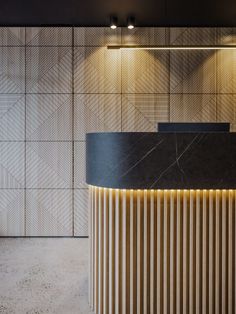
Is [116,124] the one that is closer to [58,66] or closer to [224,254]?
[58,66]

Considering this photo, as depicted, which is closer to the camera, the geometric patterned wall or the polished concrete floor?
the polished concrete floor

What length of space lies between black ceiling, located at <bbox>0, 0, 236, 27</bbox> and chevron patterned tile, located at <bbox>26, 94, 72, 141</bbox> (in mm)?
1293

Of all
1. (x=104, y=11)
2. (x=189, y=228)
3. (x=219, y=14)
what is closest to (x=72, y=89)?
(x=104, y=11)

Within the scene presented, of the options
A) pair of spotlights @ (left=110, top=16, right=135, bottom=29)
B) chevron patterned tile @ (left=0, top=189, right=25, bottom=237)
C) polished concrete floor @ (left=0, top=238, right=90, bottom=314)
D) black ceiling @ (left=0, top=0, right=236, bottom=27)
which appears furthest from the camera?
chevron patterned tile @ (left=0, top=189, right=25, bottom=237)

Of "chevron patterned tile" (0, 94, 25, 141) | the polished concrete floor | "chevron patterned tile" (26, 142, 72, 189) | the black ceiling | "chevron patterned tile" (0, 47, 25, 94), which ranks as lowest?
the polished concrete floor

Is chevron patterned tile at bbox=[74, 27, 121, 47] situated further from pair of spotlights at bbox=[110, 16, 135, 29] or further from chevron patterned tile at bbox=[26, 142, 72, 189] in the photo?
chevron patterned tile at bbox=[26, 142, 72, 189]

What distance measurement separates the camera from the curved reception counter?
256 centimetres

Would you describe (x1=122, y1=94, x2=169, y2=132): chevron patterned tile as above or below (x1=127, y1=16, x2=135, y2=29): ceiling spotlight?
below

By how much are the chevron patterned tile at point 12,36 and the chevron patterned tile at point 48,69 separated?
0.70ft

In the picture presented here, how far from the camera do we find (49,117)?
5621 millimetres

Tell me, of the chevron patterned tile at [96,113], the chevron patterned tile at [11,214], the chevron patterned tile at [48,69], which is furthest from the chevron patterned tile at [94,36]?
the chevron patterned tile at [11,214]

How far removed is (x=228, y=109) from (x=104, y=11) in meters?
2.71

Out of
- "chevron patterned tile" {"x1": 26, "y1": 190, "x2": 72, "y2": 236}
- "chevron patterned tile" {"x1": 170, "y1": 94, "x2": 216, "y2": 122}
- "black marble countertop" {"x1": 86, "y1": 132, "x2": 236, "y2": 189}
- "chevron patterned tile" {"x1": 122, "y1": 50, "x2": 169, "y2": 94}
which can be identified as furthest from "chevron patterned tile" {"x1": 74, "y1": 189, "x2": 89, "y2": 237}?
"black marble countertop" {"x1": 86, "y1": 132, "x2": 236, "y2": 189}

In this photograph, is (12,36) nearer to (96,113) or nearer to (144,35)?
(96,113)
